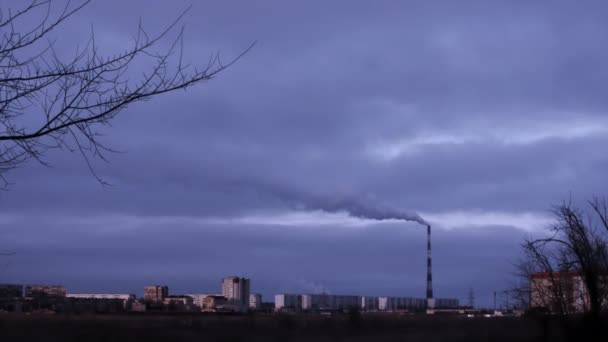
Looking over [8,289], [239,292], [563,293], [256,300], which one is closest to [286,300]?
[256,300]

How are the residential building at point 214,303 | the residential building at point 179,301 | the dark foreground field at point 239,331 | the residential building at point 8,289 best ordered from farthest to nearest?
1. the residential building at point 214,303
2. the residential building at point 179,301
3. the dark foreground field at point 239,331
4. the residential building at point 8,289

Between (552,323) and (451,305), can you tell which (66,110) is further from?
(451,305)

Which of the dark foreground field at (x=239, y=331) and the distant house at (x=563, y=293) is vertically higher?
the distant house at (x=563, y=293)

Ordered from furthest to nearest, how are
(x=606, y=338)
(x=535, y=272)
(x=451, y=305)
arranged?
(x=451, y=305) → (x=535, y=272) → (x=606, y=338)

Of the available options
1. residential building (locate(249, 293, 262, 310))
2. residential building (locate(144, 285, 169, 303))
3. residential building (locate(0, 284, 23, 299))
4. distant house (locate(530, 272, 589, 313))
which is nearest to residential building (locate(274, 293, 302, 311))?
residential building (locate(249, 293, 262, 310))

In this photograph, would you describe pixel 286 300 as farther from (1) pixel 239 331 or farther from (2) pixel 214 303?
(1) pixel 239 331

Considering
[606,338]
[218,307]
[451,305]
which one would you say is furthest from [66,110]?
[451,305]

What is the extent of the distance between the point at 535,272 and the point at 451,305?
126 m

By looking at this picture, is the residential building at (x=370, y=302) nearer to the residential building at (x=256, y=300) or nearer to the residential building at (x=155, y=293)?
the residential building at (x=256, y=300)

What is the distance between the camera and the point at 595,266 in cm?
2597

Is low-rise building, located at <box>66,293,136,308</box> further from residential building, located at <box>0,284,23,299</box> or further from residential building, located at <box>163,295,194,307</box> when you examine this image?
residential building, located at <box>0,284,23,299</box>

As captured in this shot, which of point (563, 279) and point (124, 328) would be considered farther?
point (124, 328)

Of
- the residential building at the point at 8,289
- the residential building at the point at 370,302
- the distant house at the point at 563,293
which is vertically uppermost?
the residential building at the point at 8,289

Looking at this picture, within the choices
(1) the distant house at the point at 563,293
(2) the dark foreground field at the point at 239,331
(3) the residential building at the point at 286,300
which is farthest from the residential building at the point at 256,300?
(1) the distant house at the point at 563,293
